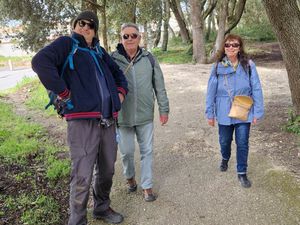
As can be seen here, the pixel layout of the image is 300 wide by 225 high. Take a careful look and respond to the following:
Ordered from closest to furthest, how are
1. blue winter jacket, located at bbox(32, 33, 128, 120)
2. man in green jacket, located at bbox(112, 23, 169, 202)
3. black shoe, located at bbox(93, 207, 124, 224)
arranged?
1. blue winter jacket, located at bbox(32, 33, 128, 120)
2. black shoe, located at bbox(93, 207, 124, 224)
3. man in green jacket, located at bbox(112, 23, 169, 202)

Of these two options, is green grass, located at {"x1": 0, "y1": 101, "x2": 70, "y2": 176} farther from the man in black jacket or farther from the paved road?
the paved road

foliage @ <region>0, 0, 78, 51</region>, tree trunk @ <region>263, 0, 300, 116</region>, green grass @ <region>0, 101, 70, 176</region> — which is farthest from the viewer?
foliage @ <region>0, 0, 78, 51</region>

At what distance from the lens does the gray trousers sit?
333 cm

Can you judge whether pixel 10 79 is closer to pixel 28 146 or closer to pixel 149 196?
pixel 28 146

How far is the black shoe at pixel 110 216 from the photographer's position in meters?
3.90

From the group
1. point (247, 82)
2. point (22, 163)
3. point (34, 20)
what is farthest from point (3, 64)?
point (247, 82)

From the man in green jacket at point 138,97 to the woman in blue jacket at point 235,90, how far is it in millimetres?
707

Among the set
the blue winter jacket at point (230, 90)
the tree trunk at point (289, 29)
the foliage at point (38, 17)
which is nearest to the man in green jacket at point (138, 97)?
the blue winter jacket at point (230, 90)

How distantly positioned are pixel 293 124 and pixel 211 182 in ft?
7.47

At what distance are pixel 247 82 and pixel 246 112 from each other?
0.36 metres

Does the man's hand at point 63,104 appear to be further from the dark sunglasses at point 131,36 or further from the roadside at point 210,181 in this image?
the roadside at point 210,181

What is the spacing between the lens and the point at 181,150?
5.98m

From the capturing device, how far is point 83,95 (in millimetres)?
3238

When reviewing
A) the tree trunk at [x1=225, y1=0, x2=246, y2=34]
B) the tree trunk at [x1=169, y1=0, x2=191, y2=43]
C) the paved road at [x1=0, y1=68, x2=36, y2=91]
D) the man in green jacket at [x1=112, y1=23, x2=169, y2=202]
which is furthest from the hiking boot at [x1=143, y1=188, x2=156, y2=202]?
the tree trunk at [x1=169, y1=0, x2=191, y2=43]
